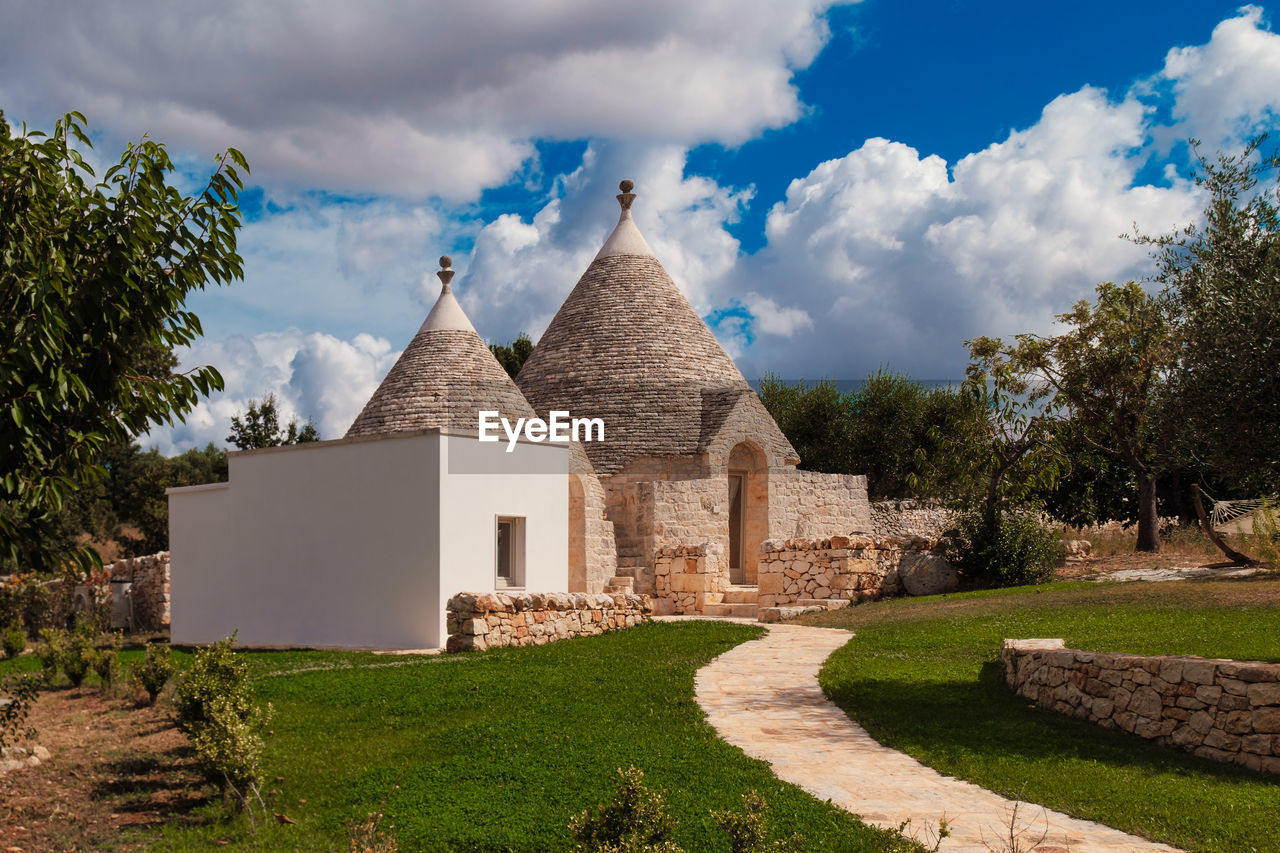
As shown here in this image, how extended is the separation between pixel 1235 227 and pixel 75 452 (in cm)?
1048

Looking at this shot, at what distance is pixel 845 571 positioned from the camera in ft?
61.6

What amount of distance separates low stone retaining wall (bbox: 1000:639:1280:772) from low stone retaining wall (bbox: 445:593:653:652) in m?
7.21

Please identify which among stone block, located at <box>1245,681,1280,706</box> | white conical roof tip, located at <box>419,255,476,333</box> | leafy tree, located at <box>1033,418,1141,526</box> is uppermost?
white conical roof tip, located at <box>419,255,476,333</box>

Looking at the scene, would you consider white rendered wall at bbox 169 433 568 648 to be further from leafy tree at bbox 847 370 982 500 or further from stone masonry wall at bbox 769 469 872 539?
leafy tree at bbox 847 370 982 500

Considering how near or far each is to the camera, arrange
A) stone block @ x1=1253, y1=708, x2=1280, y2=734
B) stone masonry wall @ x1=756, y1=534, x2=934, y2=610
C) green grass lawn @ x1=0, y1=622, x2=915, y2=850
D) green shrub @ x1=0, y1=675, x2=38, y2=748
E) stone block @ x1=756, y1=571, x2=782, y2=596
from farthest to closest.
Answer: stone block @ x1=756, y1=571, x2=782, y2=596
stone masonry wall @ x1=756, y1=534, x2=934, y2=610
green shrub @ x1=0, y1=675, x2=38, y2=748
stone block @ x1=1253, y1=708, x2=1280, y2=734
green grass lawn @ x1=0, y1=622, x2=915, y2=850

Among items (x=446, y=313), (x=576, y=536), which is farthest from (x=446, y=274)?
(x=576, y=536)

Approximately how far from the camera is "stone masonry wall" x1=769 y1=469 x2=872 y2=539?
23311 mm

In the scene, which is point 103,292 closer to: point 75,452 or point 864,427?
point 75,452

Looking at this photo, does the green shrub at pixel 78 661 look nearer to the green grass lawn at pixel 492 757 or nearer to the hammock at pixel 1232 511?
the green grass lawn at pixel 492 757

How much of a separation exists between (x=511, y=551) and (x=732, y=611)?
5313 millimetres

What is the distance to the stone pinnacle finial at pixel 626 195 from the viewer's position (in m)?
26.9

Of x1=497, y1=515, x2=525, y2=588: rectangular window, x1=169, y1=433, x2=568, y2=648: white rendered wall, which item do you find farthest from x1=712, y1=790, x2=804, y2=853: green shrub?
x1=497, y1=515, x2=525, y2=588: rectangular window

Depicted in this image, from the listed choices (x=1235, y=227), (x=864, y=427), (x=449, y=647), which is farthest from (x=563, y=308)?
(x=1235, y=227)

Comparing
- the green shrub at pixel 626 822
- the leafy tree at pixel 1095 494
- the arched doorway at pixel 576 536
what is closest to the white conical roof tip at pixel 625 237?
the arched doorway at pixel 576 536
